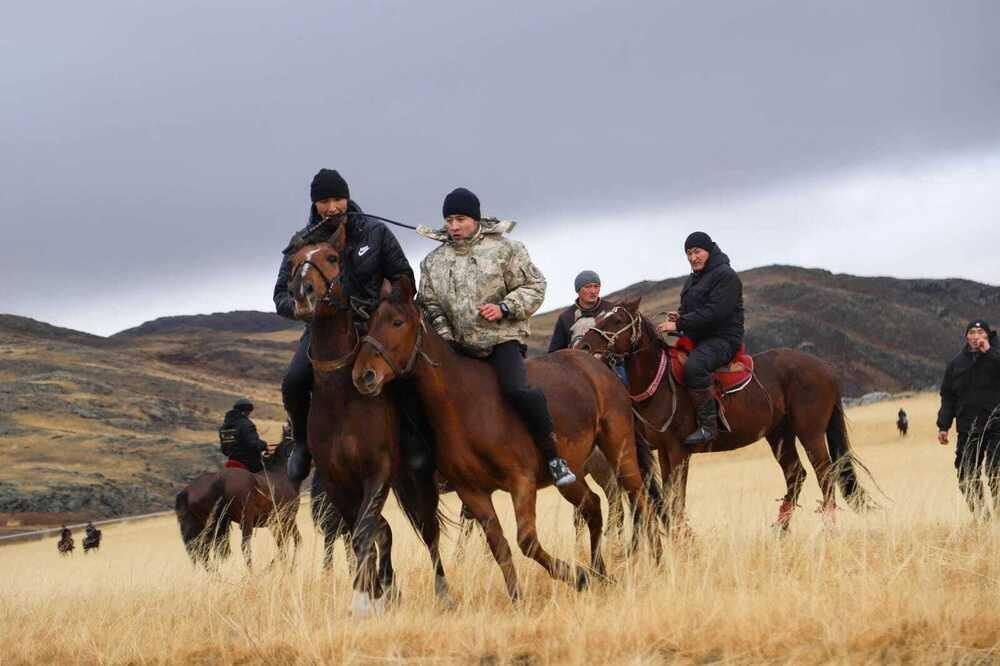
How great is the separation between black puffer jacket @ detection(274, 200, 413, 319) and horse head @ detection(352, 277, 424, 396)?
1.46 feet

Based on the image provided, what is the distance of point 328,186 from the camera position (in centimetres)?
836

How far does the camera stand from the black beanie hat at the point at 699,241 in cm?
1116

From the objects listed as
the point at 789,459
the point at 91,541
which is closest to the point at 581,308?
the point at 789,459

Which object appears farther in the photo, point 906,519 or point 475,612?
point 906,519

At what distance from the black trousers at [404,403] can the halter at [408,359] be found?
33cm

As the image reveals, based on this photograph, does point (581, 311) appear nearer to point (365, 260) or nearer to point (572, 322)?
point (572, 322)

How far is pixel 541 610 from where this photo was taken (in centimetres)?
763

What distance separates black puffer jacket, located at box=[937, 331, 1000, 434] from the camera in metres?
11.7

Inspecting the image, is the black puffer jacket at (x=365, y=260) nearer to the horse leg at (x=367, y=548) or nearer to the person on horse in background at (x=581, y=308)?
the horse leg at (x=367, y=548)

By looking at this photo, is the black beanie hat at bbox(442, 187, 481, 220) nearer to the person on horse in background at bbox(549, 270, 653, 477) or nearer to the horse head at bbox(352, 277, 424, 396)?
the horse head at bbox(352, 277, 424, 396)

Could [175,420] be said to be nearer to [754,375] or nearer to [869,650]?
[754,375]

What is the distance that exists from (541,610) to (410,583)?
1.96m

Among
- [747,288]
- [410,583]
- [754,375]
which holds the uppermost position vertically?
[747,288]

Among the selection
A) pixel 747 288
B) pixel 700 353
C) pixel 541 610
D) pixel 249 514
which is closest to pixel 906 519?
pixel 700 353
